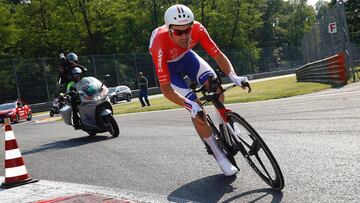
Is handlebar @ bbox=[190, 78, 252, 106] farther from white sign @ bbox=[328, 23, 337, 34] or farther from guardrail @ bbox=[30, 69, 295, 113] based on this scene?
guardrail @ bbox=[30, 69, 295, 113]

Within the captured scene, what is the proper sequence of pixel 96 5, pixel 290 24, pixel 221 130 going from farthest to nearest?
pixel 290 24, pixel 96 5, pixel 221 130

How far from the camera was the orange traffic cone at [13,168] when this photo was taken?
632 cm

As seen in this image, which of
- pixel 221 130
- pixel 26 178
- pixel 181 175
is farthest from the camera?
pixel 26 178

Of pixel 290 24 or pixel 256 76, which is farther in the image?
pixel 290 24

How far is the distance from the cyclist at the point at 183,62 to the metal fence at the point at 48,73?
32.6 metres

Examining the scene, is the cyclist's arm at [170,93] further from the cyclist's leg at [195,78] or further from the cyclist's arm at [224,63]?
the cyclist's arm at [224,63]

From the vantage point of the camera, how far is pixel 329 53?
72.3ft

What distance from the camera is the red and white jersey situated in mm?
5521

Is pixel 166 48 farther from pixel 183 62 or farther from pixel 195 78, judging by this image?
pixel 195 78

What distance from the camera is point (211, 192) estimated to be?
500 cm

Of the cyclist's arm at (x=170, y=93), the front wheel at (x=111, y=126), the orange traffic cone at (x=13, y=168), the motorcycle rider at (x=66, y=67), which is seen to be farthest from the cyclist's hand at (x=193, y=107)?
the motorcycle rider at (x=66, y=67)

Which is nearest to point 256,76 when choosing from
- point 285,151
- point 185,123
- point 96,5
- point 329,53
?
point 96,5

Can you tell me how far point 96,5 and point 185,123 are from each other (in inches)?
1859

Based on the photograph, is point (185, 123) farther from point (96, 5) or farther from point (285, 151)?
point (96, 5)
